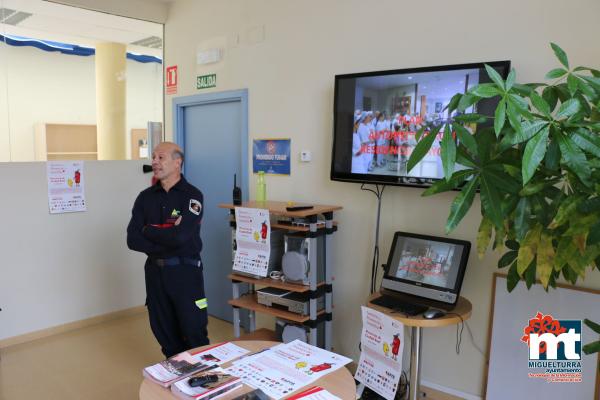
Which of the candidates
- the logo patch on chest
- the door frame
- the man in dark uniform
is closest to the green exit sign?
the door frame

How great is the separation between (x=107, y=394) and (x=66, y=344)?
1.02m

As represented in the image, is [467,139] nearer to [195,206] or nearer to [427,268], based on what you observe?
[427,268]

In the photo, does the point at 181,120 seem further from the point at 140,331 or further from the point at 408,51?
the point at 408,51

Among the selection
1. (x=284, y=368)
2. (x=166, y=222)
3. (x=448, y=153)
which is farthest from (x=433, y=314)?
(x=166, y=222)

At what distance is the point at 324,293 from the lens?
3.05m

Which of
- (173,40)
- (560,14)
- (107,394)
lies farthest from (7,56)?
(560,14)

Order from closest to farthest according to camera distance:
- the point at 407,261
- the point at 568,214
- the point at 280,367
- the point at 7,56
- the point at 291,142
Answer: the point at 568,214 < the point at 280,367 < the point at 407,261 < the point at 291,142 < the point at 7,56

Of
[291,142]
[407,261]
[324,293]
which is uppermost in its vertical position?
[291,142]

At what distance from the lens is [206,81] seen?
13.2 feet

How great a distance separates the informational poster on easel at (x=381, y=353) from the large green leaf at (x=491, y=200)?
0.99 m

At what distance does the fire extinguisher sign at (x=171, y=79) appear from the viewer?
14.1 feet

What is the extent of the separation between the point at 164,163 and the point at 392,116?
4.76 feet

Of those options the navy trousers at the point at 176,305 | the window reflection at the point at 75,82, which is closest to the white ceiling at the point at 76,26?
the window reflection at the point at 75,82

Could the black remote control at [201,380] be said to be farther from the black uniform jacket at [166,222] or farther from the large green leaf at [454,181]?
the black uniform jacket at [166,222]
